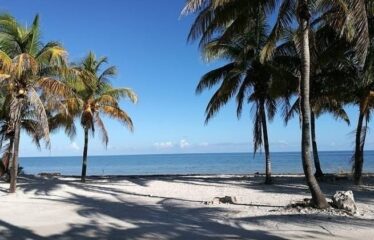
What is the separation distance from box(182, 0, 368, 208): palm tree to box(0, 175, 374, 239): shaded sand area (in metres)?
1.76

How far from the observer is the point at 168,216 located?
12.1m

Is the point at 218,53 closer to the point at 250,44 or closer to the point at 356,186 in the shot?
the point at 250,44

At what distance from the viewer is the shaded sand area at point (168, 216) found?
9.46 meters

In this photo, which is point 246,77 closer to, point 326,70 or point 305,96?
point 326,70

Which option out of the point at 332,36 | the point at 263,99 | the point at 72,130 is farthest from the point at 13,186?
the point at 332,36

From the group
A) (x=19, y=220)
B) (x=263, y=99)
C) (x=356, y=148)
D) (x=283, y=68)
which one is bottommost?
(x=19, y=220)

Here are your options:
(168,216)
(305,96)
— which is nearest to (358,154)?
(305,96)

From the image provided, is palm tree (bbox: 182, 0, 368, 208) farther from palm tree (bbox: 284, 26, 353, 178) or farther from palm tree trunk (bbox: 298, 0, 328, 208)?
palm tree (bbox: 284, 26, 353, 178)

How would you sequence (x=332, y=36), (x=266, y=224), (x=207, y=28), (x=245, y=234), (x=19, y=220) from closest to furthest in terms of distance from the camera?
(x=245, y=234)
(x=266, y=224)
(x=19, y=220)
(x=207, y=28)
(x=332, y=36)

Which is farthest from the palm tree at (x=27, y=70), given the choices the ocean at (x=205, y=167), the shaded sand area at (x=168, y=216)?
the ocean at (x=205, y=167)

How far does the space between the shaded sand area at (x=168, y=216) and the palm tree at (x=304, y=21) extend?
1760 mm

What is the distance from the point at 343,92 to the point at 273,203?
25.8ft

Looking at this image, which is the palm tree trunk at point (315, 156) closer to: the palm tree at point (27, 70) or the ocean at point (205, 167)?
the ocean at point (205, 167)

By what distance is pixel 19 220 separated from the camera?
1133 cm
